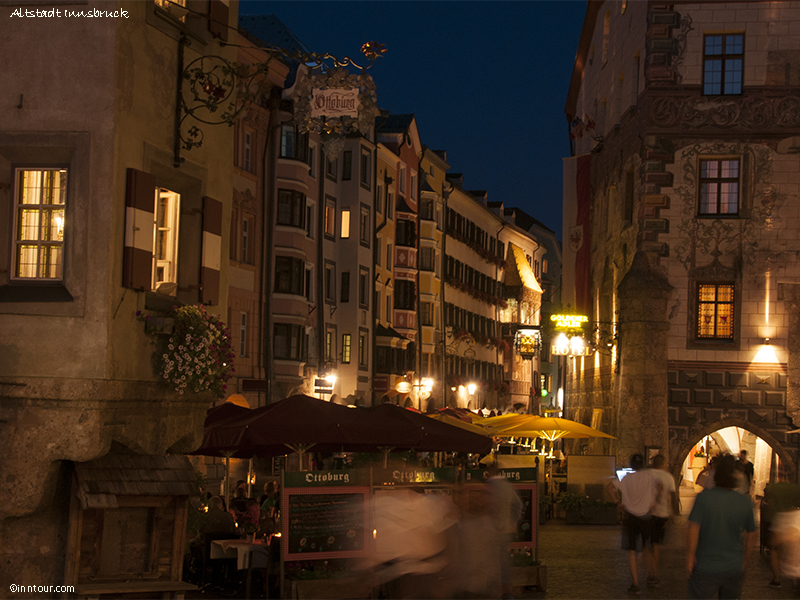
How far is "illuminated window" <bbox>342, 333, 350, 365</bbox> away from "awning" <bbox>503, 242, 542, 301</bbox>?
37.8m

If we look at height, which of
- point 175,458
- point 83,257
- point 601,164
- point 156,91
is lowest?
point 175,458

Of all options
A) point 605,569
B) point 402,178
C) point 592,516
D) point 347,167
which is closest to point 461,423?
point 592,516

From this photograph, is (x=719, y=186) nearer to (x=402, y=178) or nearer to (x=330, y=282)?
(x=330, y=282)

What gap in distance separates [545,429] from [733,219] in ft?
25.7

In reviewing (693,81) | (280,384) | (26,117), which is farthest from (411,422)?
(280,384)

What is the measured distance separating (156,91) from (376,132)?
147ft

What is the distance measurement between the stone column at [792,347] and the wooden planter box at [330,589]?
61.4 feet

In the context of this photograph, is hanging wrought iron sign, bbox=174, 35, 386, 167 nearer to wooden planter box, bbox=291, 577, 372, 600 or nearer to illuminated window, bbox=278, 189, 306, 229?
wooden planter box, bbox=291, 577, 372, 600

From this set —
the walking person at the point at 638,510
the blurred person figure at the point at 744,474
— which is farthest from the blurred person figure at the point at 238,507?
the blurred person figure at the point at 744,474

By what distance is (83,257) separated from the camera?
36.4 feet

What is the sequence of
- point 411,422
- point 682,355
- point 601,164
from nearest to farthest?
point 411,422
point 682,355
point 601,164

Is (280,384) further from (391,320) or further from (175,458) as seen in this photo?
(175,458)

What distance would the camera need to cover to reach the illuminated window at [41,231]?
11281 mm

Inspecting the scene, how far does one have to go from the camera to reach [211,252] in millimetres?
13422
